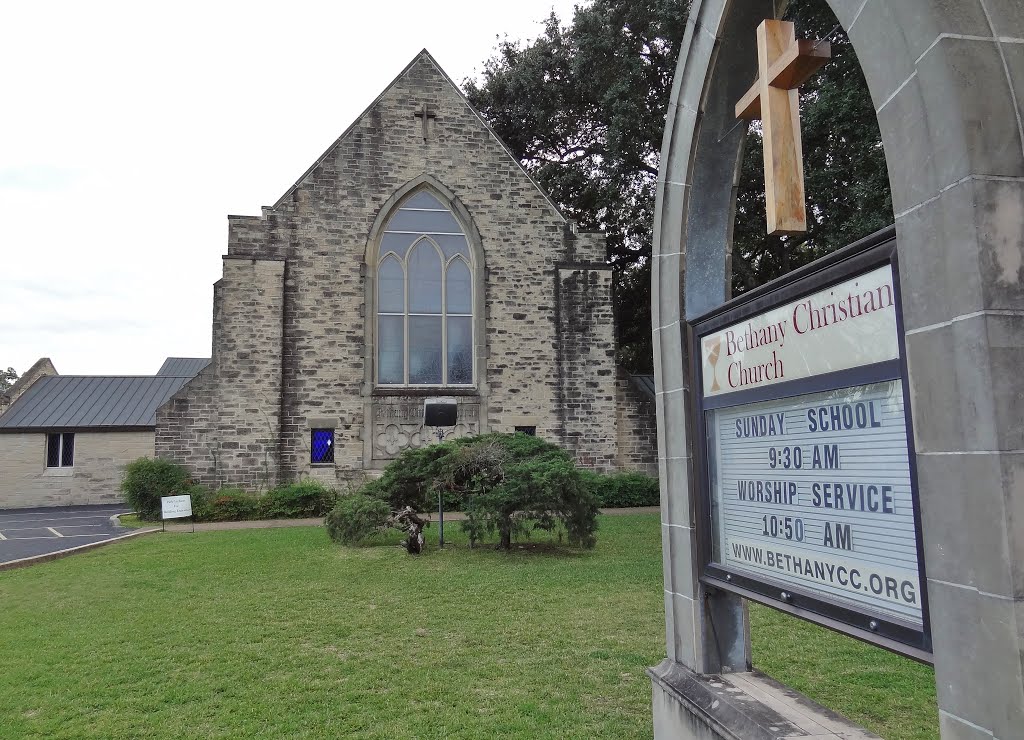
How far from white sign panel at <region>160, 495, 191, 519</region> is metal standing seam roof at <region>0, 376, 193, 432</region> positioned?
457 inches

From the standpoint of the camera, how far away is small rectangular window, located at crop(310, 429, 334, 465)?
19812 mm

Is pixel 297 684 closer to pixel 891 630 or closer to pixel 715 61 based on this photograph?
pixel 891 630

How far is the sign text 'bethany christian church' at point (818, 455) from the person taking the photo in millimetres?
2572

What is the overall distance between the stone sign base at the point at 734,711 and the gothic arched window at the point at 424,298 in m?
17.0

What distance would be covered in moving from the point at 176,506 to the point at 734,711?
51.4 ft

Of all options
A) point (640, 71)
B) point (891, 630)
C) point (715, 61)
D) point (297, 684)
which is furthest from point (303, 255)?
point (891, 630)

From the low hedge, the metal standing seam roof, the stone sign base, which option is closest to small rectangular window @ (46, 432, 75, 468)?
the metal standing seam roof

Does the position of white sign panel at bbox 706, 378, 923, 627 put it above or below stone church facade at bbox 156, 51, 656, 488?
below

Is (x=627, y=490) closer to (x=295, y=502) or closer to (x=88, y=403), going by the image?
(x=295, y=502)

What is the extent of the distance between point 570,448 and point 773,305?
17.8 meters

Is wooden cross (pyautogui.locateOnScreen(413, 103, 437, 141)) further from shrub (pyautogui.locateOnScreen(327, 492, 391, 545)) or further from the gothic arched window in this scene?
shrub (pyautogui.locateOnScreen(327, 492, 391, 545))

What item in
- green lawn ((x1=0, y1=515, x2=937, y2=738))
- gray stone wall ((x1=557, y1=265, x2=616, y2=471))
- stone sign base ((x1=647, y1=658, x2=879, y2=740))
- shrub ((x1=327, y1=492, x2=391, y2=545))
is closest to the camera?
stone sign base ((x1=647, y1=658, x2=879, y2=740))

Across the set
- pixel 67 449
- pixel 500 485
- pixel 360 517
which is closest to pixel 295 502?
pixel 360 517

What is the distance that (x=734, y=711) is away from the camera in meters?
3.32
